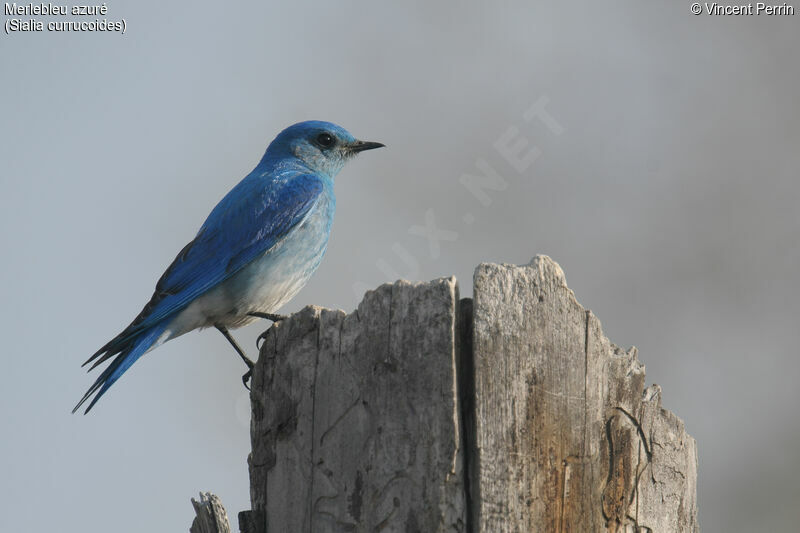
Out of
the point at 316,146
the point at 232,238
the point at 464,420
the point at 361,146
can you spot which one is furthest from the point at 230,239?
the point at 464,420

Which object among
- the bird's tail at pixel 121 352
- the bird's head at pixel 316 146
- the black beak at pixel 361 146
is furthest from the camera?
the black beak at pixel 361 146

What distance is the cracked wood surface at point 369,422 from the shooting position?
264 cm

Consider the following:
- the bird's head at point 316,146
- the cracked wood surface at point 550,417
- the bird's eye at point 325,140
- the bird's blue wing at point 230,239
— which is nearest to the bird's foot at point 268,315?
the bird's blue wing at point 230,239

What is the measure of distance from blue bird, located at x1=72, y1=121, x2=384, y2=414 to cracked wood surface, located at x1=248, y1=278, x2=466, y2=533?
2284mm

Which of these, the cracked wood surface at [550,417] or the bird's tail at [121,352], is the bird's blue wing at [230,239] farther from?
the cracked wood surface at [550,417]

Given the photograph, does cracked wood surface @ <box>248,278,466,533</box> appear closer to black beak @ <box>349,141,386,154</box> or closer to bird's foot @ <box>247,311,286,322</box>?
bird's foot @ <box>247,311,286,322</box>

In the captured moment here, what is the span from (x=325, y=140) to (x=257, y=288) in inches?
61.5

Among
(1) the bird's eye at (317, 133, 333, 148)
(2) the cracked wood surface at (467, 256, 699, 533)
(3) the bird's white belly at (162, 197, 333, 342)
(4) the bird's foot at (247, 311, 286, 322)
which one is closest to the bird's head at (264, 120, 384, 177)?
(1) the bird's eye at (317, 133, 333, 148)

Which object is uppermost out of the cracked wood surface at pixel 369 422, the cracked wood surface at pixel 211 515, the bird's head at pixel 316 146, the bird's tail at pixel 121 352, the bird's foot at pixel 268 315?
the bird's head at pixel 316 146

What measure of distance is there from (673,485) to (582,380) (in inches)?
24.7

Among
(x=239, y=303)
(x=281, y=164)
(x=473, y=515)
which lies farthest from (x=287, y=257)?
(x=473, y=515)

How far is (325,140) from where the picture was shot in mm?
6516

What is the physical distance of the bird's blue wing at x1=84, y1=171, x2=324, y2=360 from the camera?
533cm

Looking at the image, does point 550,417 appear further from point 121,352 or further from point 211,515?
point 121,352
